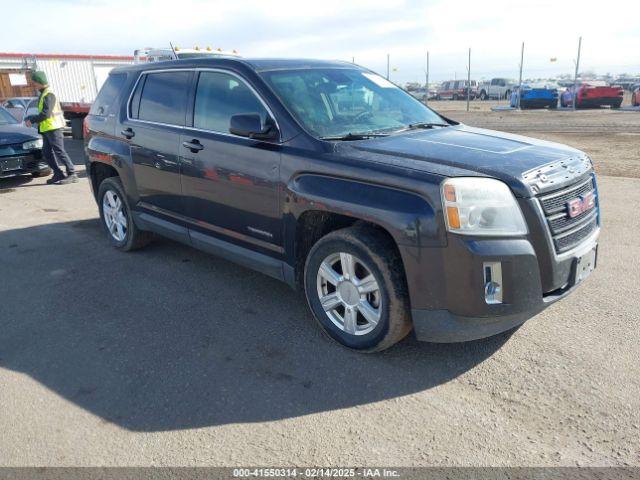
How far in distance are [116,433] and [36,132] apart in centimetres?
940

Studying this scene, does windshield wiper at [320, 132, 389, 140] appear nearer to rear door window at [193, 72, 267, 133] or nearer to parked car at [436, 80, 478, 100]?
rear door window at [193, 72, 267, 133]

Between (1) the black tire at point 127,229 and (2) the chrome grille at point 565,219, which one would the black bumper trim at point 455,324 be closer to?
(2) the chrome grille at point 565,219

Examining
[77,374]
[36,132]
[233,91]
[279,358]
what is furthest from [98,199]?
[36,132]

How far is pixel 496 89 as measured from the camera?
138 ft

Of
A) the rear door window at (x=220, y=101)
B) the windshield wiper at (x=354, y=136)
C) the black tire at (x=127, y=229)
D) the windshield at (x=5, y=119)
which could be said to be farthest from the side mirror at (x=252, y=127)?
the windshield at (x=5, y=119)

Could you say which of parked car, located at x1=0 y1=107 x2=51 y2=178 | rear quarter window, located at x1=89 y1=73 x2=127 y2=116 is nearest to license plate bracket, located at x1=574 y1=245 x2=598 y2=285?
rear quarter window, located at x1=89 y1=73 x2=127 y2=116

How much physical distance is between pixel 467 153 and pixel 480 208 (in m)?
0.56

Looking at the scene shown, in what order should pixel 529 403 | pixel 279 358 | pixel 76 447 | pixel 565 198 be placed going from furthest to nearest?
pixel 279 358 < pixel 565 198 < pixel 529 403 < pixel 76 447

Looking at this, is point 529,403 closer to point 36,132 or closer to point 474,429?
point 474,429

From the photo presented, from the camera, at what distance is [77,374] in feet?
11.2

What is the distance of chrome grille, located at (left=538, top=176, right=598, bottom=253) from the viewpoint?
122 inches

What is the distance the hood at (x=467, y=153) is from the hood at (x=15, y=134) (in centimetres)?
853

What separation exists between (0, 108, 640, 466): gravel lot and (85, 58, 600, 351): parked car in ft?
1.01

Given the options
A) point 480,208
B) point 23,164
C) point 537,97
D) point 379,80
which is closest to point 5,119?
point 23,164
